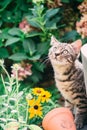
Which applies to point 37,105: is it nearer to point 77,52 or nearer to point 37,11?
point 77,52

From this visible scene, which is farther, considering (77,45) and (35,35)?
(35,35)

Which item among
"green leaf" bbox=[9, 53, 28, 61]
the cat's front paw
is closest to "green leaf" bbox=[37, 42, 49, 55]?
"green leaf" bbox=[9, 53, 28, 61]

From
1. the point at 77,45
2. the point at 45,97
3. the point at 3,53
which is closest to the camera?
the point at 77,45

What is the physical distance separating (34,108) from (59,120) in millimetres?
283

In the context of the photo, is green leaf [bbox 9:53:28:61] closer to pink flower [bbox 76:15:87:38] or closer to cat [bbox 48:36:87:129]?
pink flower [bbox 76:15:87:38]

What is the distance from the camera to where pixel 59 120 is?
352cm

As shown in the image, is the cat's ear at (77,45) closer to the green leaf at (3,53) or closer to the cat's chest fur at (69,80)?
the cat's chest fur at (69,80)

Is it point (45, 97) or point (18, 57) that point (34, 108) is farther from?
point (18, 57)

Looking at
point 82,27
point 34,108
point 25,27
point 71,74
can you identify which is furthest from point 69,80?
point 25,27

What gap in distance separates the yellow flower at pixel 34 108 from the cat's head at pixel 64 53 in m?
0.35

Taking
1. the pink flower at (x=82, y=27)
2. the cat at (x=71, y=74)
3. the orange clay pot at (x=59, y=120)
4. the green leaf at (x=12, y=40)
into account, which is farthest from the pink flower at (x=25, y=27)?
the orange clay pot at (x=59, y=120)

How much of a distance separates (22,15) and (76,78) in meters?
1.17

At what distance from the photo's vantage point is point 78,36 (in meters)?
4.50

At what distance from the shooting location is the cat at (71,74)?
11.8 ft
